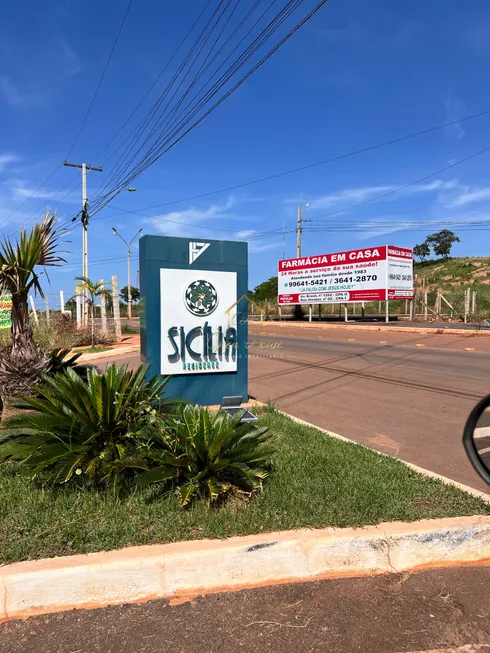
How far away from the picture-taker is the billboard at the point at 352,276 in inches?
1095

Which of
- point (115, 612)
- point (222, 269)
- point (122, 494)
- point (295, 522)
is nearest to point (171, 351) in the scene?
point (222, 269)

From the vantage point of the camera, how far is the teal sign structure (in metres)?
6.78

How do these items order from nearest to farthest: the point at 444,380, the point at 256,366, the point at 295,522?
1. the point at 295,522
2. the point at 444,380
3. the point at 256,366

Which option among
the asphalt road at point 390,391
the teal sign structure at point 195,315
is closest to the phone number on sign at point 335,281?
the asphalt road at point 390,391

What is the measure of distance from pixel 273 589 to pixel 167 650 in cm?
78

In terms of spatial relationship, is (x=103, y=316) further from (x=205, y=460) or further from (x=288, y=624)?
(x=288, y=624)

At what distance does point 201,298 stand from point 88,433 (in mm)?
3447

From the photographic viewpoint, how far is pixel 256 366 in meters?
13.2

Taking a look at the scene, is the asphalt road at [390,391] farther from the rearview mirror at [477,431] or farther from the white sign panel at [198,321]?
the rearview mirror at [477,431]

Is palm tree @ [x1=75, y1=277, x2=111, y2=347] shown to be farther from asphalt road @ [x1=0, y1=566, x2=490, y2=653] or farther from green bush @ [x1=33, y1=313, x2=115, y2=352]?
asphalt road @ [x1=0, y1=566, x2=490, y2=653]

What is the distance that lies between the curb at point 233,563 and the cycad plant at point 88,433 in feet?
2.98

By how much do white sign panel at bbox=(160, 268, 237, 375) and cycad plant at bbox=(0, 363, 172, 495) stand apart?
2453 millimetres

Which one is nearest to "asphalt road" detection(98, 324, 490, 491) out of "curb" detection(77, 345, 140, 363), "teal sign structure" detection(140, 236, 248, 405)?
"curb" detection(77, 345, 140, 363)

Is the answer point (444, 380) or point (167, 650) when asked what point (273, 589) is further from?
point (444, 380)
